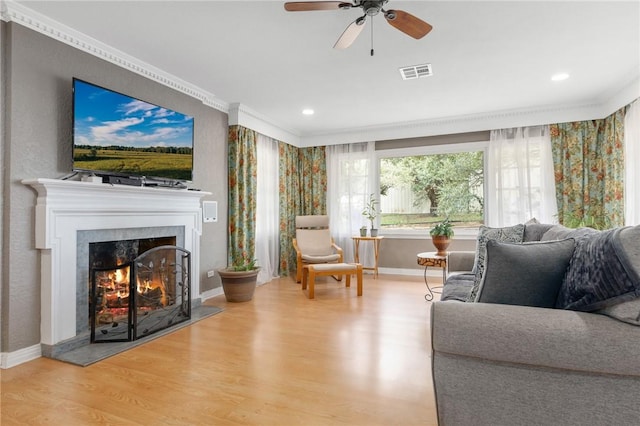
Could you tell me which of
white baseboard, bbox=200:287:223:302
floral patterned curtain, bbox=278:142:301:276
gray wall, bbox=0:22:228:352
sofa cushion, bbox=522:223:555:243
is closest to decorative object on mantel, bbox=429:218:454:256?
sofa cushion, bbox=522:223:555:243

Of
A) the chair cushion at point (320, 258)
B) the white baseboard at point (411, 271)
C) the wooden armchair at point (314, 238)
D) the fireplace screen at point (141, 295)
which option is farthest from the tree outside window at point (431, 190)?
the fireplace screen at point (141, 295)

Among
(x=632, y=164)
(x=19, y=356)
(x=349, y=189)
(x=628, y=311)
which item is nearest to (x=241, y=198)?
(x=349, y=189)

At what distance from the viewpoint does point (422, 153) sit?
5758 millimetres

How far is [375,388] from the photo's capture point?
79.7 inches

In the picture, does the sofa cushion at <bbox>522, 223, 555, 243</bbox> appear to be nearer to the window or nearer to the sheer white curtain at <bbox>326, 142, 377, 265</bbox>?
the window

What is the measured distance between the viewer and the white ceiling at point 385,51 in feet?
8.25

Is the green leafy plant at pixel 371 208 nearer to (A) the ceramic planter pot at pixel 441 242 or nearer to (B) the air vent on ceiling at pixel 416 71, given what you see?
(A) the ceramic planter pot at pixel 441 242

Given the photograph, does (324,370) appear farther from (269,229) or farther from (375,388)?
(269,229)

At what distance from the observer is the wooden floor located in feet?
5.80

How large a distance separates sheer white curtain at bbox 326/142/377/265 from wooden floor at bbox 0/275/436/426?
9.06ft

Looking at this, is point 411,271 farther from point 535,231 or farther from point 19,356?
point 19,356

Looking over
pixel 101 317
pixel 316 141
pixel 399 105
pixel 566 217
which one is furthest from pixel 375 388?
pixel 316 141

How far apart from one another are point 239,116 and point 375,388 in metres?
3.80

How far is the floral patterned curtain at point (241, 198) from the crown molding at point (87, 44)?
30.7 inches
